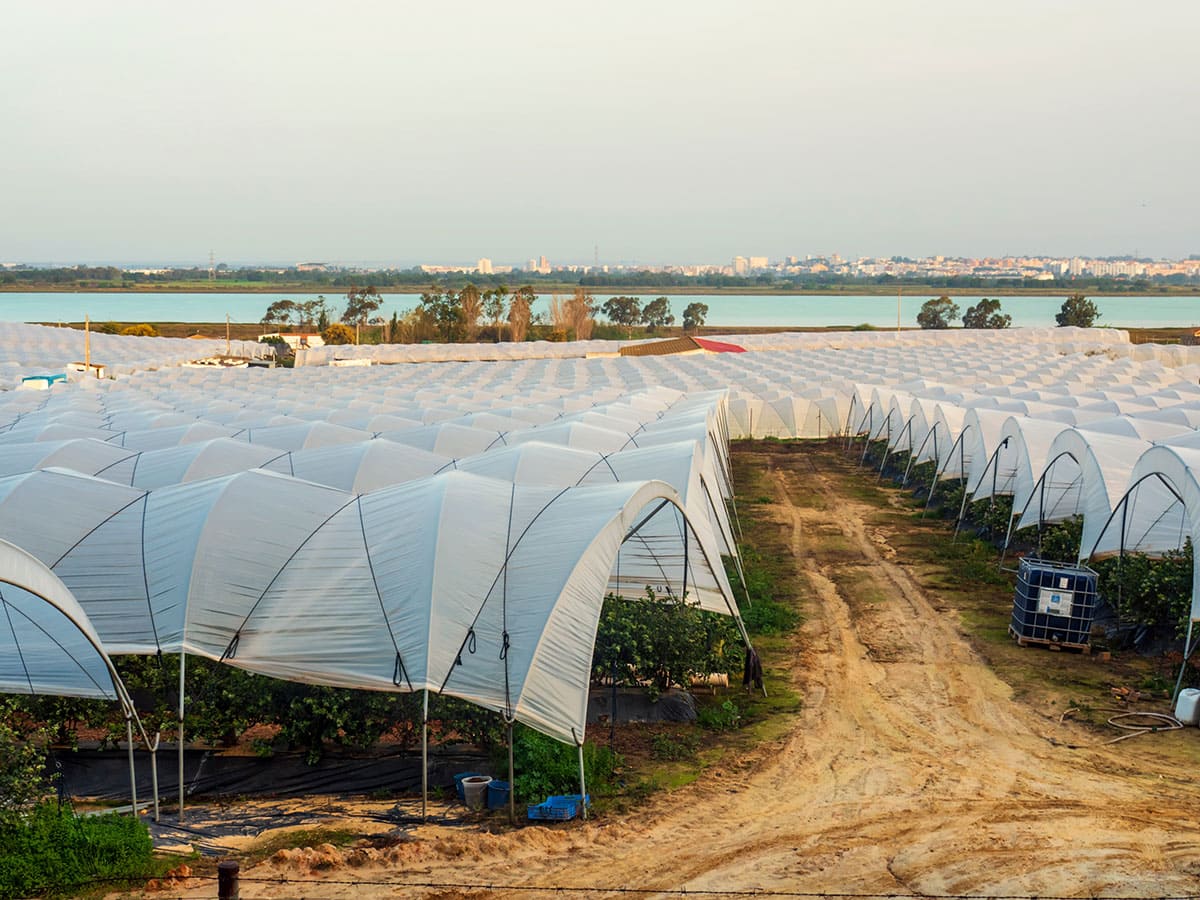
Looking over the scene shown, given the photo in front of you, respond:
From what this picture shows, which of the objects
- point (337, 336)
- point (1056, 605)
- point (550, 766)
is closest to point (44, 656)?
point (550, 766)

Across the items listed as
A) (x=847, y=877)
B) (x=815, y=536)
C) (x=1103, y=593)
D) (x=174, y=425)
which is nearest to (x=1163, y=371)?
(x=815, y=536)

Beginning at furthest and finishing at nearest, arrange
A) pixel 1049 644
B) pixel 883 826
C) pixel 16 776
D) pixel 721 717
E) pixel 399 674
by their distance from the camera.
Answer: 1. pixel 1049 644
2. pixel 721 717
3. pixel 399 674
4. pixel 883 826
5. pixel 16 776

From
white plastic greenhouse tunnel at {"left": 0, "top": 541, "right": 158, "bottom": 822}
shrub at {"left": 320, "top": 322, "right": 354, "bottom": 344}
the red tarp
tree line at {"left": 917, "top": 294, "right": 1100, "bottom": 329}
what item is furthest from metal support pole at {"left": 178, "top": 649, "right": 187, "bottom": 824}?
tree line at {"left": 917, "top": 294, "right": 1100, "bottom": 329}

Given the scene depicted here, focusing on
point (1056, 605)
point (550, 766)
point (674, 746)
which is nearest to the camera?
point (550, 766)

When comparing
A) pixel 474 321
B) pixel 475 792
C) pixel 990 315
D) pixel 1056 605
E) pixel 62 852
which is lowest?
pixel 475 792

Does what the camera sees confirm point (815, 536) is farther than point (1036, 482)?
Yes

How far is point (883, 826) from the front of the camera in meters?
11.2

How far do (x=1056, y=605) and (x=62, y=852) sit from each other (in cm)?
1489

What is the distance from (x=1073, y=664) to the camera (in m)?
17.6

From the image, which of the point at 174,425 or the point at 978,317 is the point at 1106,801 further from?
the point at 978,317

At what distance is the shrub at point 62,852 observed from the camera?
954 centimetres

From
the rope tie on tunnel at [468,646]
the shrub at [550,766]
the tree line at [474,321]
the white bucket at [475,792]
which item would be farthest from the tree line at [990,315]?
the white bucket at [475,792]

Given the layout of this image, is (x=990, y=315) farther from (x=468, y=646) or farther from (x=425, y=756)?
(x=425, y=756)

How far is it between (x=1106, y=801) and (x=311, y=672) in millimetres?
9011
